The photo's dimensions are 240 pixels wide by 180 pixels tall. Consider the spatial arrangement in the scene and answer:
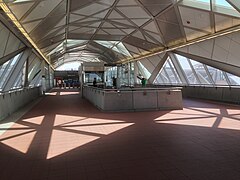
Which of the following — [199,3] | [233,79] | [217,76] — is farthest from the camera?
[217,76]

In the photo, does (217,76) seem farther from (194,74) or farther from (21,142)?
(21,142)

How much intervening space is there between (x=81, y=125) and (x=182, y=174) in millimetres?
5470

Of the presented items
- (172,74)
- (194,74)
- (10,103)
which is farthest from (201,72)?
(10,103)

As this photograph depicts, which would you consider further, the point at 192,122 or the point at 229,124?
the point at 192,122

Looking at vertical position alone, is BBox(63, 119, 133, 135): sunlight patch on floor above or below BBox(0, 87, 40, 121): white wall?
below

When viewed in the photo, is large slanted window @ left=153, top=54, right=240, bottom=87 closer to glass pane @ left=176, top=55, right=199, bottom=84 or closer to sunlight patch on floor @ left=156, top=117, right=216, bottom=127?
glass pane @ left=176, top=55, right=199, bottom=84

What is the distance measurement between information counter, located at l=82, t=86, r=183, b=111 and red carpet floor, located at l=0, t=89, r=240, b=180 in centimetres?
341

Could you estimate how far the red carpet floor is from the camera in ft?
13.3

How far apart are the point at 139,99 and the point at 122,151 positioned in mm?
7145

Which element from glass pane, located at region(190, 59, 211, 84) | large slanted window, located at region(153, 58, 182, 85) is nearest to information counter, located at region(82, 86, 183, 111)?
glass pane, located at region(190, 59, 211, 84)

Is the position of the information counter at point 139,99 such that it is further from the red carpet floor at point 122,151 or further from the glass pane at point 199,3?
the glass pane at point 199,3

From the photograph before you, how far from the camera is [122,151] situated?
5.34m

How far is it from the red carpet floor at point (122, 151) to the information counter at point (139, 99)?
341cm

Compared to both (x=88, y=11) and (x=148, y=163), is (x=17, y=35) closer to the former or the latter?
(x=88, y=11)
